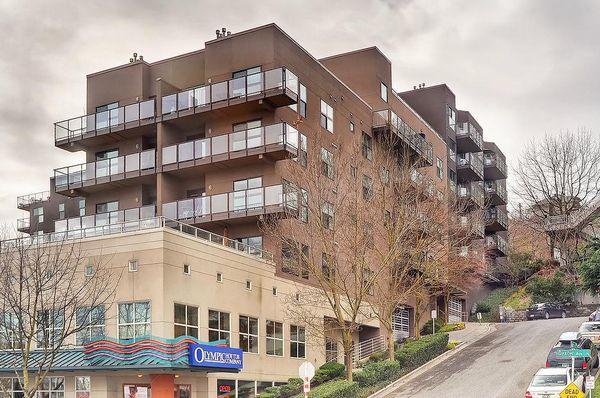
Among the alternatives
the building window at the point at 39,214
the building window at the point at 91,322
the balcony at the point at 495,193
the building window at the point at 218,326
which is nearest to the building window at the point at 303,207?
the building window at the point at 218,326

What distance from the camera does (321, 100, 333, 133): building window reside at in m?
48.1

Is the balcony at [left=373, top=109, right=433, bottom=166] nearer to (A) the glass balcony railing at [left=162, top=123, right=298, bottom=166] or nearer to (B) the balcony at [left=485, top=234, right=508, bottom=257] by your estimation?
(A) the glass balcony railing at [left=162, top=123, right=298, bottom=166]

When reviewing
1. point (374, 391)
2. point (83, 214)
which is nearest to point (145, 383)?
point (374, 391)

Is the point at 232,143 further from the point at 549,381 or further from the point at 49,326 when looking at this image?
the point at 549,381

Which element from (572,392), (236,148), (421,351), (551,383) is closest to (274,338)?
(421,351)

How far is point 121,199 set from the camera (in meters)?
48.9

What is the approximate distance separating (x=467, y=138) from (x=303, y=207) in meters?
38.8

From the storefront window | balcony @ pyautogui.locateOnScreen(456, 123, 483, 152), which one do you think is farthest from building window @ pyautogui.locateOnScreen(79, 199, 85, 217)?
balcony @ pyautogui.locateOnScreen(456, 123, 483, 152)

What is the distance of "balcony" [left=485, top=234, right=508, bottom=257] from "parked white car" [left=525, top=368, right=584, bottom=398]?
43.1m

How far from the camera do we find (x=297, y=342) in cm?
4381

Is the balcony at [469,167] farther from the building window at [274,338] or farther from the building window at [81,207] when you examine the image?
the building window at [274,338]

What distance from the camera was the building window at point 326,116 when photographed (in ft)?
158

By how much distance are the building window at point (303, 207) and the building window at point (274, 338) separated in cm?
559

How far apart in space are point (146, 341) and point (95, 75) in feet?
78.1
